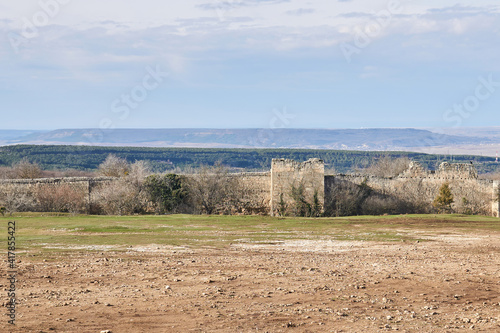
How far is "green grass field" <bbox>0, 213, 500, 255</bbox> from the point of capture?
57.1 feet

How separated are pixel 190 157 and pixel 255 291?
89.8 metres

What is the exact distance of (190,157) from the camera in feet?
329

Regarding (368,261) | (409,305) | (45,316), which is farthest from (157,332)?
(368,261)

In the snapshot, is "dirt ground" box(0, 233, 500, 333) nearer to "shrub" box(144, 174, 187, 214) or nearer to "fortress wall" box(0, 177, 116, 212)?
"shrub" box(144, 174, 187, 214)

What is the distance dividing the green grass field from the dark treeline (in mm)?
51819

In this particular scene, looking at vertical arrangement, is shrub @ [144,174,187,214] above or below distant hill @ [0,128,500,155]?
below

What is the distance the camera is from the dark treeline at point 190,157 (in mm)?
82250

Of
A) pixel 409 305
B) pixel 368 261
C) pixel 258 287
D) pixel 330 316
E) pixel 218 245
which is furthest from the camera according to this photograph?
pixel 218 245

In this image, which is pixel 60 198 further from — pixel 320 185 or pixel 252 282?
pixel 252 282

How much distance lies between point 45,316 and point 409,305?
17.2ft

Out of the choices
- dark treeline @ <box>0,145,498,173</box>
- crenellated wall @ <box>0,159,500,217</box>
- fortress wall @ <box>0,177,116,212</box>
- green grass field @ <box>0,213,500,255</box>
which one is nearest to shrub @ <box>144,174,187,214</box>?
fortress wall @ <box>0,177,116,212</box>

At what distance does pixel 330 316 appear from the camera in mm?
9438

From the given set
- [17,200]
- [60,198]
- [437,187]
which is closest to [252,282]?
[437,187]

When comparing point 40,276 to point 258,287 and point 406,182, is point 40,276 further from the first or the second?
point 406,182
